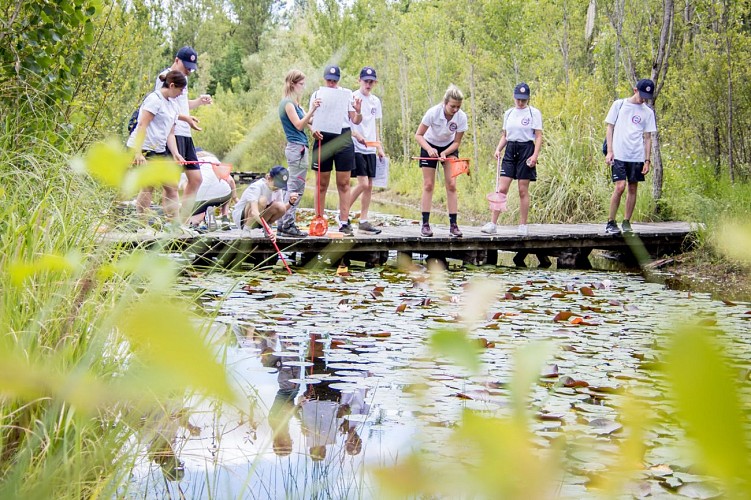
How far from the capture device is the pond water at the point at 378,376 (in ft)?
4.81

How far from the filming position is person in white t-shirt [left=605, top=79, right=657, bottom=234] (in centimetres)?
952

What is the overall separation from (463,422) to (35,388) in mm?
205

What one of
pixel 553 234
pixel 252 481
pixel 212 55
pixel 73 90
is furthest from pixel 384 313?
pixel 212 55

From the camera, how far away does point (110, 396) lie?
1.55 ft

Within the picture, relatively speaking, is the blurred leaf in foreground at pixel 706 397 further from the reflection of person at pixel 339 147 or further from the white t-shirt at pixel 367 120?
the white t-shirt at pixel 367 120

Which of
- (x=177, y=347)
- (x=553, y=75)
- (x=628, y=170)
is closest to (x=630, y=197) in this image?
(x=628, y=170)

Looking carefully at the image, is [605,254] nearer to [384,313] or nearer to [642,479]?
[384,313]

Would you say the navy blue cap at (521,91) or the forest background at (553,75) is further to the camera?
the navy blue cap at (521,91)

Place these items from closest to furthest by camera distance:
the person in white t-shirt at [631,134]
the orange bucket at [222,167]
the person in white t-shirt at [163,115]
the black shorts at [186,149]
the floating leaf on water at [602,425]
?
1. the orange bucket at [222,167]
2. the floating leaf on water at [602,425]
3. the person in white t-shirt at [163,115]
4. the black shorts at [186,149]
5. the person in white t-shirt at [631,134]

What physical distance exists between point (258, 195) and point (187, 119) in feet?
5.25

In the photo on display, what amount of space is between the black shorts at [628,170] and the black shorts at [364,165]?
2563mm

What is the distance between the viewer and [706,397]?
0.31 m

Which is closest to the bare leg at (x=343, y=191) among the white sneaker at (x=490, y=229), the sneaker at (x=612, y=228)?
the white sneaker at (x=490, y=229)

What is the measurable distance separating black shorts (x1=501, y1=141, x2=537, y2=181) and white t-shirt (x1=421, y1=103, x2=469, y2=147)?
0.80 m
